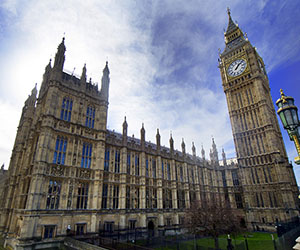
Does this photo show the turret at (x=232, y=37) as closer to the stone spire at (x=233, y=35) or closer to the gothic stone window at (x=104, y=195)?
the stone spire at (x=233, y=35)

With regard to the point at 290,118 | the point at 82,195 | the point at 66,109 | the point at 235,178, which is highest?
the point at 66,109

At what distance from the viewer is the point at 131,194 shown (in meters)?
33.3

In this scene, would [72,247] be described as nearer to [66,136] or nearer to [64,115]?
[66,136]

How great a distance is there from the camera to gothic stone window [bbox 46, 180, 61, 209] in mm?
24391

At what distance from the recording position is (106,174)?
3103 cm

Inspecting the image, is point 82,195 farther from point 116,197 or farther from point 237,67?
point 237,67

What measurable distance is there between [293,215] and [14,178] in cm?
5856

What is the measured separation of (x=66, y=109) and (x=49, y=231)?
1727 centimetres

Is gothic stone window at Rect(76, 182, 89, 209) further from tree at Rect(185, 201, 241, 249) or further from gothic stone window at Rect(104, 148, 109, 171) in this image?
tree at Rect(185, 201, 241, 249)

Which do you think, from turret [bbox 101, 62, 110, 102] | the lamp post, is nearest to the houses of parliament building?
turret [bbox 101, 62, 110, 102]

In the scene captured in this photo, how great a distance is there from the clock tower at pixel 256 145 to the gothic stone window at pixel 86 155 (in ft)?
131

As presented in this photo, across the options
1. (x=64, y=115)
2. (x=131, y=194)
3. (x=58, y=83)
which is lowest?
(x=131, y=194)

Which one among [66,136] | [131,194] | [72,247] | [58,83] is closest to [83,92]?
[58,83]

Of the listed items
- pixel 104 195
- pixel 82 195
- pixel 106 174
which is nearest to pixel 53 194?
pixel 82 195
